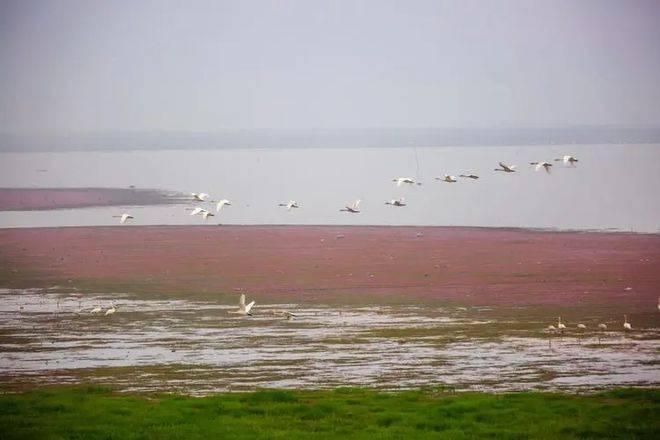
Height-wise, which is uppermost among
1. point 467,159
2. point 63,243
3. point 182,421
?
point 467,159

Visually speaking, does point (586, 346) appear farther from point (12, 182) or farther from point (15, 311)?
point (12, 182)

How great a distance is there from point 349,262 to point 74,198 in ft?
75.1

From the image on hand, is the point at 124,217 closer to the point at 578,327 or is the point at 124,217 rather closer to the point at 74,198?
the point at 578,327

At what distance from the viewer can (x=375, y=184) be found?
62.1 metres

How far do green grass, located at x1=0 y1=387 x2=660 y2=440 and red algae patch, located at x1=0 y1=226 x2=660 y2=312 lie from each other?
953 centimetres

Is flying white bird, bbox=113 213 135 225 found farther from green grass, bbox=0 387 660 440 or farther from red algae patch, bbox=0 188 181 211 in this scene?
green grass, bbox=0 387 660 440

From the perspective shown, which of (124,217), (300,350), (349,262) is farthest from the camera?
(124,217)

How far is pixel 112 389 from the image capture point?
62.3 feet

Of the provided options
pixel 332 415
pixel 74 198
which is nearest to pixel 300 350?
pixel 332 415

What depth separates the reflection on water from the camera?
775 inches

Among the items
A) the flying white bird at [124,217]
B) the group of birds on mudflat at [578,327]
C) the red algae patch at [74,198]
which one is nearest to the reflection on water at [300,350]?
the group of birds on mudflat at [578,327]

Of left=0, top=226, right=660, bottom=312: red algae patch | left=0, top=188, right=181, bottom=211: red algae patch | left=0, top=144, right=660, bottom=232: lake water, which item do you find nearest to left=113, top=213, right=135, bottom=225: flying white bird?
left=0, top=144, right=660, bottom=232: lake water

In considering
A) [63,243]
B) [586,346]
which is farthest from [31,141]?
[586,346]

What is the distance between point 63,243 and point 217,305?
12.0 meters
